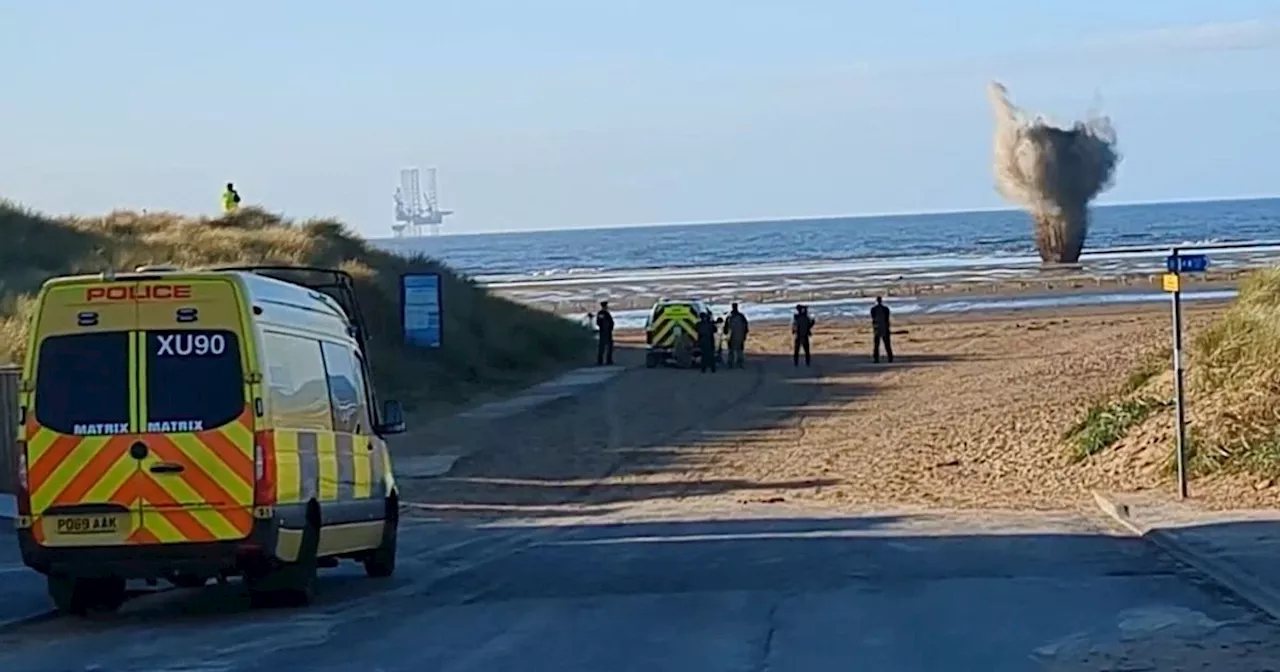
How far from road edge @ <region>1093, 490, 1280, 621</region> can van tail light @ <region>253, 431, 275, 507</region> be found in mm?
6371

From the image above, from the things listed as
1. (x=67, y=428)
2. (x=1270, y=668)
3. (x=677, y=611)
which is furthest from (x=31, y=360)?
(x=1270, y=668)

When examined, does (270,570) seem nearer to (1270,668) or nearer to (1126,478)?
(1270,668)

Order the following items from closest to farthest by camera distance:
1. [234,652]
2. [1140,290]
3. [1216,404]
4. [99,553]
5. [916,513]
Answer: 1. [234,652]
2. [99,553]
3. [916,513]
4. [1216,404]
5. [1140,290]

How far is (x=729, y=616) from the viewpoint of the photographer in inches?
556

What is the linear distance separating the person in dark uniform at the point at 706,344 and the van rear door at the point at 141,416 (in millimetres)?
32605

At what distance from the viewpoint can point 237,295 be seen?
1445 cm

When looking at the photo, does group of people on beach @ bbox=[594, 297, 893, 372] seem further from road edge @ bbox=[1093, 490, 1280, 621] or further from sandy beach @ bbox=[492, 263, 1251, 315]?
sandy beach @ bbox=[492, 263, 1251, 315]

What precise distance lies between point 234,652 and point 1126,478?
13.6 m

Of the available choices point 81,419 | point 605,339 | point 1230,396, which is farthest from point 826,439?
point 605,339

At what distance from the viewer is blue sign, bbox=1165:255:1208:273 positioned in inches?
841

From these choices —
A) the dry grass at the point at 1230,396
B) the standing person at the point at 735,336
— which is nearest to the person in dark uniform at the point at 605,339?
the standing person at the point at 735,336

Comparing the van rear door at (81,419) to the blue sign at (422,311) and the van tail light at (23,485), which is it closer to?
the van tail light at (23,485)

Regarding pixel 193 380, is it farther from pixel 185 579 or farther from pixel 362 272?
pixel 362 272

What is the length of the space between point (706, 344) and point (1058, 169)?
162 ft
